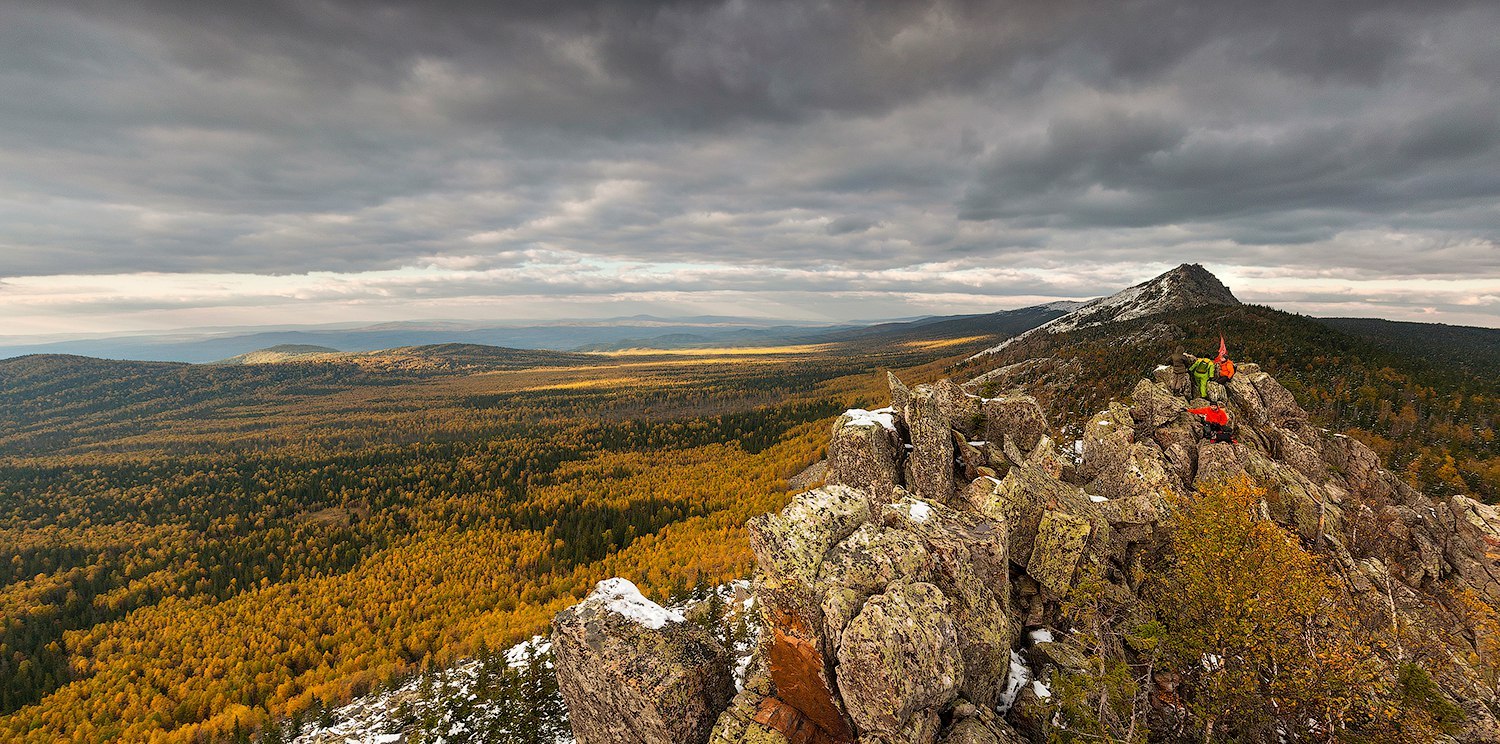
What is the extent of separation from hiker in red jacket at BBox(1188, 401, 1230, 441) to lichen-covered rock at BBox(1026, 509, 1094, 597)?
75.8 ft

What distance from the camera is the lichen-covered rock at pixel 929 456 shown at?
36312mm

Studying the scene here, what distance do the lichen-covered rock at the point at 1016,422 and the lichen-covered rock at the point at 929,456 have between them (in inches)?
387

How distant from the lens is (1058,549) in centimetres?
2825

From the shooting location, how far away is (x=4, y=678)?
204 feet

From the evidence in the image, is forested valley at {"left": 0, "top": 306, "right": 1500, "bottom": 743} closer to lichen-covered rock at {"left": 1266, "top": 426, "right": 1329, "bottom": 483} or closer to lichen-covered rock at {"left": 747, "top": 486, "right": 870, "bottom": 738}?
lichen-covered rock at {"left": 1266, "top": 426, "right": 1329, "bottom": 483}

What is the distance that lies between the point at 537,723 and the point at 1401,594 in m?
62.1

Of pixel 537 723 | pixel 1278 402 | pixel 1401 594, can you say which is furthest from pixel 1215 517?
pixel 537 723

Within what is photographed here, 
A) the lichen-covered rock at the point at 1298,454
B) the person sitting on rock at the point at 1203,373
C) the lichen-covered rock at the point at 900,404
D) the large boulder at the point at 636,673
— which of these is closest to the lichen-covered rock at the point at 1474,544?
the lichen-covered rock at the point at 1298,454

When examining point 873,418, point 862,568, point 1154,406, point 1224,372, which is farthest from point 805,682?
point 1224,372

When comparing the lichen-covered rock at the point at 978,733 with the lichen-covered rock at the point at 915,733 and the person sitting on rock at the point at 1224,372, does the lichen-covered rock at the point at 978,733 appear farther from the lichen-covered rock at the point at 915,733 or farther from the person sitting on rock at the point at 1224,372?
the person sitting on rock at the point at 1224,372

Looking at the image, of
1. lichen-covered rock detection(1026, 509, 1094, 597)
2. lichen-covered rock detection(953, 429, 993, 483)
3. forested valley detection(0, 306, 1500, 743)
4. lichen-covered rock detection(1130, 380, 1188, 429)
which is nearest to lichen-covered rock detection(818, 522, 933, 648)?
lichen-covered rock detection(1026, 509, 1094, 597)

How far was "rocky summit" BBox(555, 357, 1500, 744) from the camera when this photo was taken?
20219 mm

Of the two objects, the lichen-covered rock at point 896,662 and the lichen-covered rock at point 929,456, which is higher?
the lichen-covered rock at point 929,456

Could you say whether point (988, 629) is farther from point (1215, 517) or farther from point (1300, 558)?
point (1300, 558)
